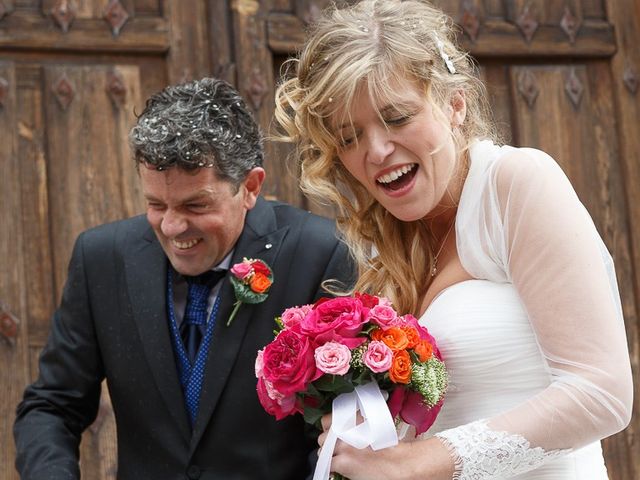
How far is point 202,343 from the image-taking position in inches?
128

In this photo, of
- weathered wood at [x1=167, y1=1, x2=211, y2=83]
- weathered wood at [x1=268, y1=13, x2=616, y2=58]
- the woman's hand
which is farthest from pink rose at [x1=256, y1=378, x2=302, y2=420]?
weathered wood at [x1=268, y1=13, x2=616, y2=58]

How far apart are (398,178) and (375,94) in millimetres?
217

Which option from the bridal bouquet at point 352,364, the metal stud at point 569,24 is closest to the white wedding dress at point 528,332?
the bridal bouquet at point 352,364

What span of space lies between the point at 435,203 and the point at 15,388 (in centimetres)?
203

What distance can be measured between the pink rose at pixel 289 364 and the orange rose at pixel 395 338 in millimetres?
152

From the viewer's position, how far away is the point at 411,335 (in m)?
2.41

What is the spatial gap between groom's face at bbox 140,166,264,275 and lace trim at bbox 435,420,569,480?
3.64ft

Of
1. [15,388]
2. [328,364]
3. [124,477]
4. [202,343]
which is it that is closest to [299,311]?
[328,364]

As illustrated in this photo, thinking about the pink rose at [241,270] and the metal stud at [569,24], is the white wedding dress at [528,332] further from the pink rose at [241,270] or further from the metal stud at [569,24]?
the metal stud at [569,24]

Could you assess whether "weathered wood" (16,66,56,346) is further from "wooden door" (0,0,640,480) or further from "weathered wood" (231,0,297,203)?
"weathered wood" (231,0,297,203)

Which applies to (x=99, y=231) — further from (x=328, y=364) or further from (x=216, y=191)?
(x=328, y=364)

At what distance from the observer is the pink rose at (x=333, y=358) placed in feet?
7.63

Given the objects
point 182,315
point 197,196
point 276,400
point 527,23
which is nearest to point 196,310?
point 182,315

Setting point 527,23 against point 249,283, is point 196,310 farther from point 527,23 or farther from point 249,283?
point 527,23
